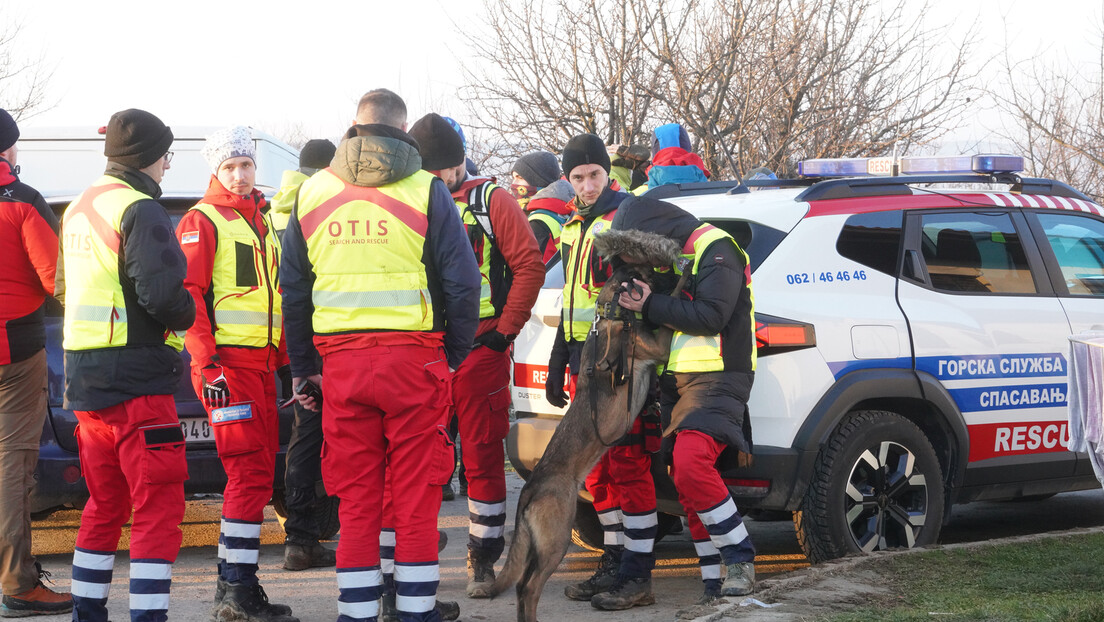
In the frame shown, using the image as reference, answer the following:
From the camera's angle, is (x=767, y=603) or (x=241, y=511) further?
(x=241, y=511)

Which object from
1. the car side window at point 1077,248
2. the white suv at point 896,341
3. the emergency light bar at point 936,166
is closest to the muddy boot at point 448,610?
the white suv at point 896,341

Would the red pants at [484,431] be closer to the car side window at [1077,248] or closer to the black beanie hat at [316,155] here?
the black beanie hat at [316,155]

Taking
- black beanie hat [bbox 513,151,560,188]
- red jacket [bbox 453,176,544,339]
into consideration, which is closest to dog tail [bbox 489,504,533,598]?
red jacket [bbox 453,176,544,339]

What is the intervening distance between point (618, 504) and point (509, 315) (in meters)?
1.01

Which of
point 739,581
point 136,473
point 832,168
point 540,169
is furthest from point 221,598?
point 540,169

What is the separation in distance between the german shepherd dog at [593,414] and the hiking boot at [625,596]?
0.60 metres

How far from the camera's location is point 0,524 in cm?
508

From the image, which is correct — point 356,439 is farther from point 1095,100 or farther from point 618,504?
point 1095,100

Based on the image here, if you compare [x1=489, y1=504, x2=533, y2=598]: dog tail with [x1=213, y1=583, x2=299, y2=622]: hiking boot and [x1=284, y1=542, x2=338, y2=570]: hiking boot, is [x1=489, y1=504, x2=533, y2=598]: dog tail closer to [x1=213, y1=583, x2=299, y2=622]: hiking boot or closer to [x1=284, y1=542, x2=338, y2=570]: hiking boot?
[x1=213, y1=583, x2=299, y2=622]: hiking boot

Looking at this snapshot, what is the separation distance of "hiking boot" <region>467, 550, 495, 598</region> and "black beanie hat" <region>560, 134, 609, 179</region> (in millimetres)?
1857

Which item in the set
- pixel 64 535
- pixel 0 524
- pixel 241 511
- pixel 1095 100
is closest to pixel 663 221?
pixel 241 511

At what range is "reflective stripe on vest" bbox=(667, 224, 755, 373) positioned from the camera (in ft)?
15.4

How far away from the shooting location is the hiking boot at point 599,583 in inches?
207

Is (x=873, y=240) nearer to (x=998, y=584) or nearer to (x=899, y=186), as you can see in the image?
(x=899, y=186)
